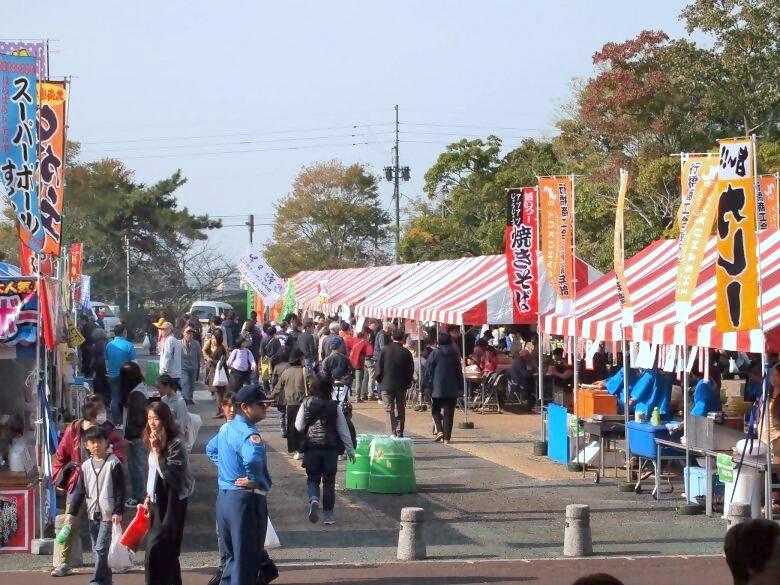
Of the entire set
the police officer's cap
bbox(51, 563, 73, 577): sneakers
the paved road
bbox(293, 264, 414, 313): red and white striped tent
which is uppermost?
bbox(293, 264, 414, 313): red and white striped tent

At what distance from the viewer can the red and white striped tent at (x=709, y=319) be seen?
11.4m

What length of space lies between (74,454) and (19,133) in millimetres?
3091

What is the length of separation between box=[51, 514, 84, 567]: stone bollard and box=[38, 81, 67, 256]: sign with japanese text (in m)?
2.73

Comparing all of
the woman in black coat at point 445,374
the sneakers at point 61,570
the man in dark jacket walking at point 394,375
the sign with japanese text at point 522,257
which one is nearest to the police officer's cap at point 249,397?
the sneakers at point 61,570

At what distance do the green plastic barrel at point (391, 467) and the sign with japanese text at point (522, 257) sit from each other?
5425mm

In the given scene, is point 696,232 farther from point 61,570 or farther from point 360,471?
point 61,570

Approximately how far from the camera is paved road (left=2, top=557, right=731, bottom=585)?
31.2 ft

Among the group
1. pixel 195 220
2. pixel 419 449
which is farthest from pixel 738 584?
pixel 195 220

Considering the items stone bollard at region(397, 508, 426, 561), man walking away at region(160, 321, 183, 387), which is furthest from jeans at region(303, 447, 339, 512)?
man walking away at region(160, 321, 183, 387)

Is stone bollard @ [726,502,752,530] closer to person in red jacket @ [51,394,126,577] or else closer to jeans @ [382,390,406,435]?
person in red jacket @ [51,394,126,577]

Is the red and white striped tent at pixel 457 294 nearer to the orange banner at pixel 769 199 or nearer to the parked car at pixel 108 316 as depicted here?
the orange banner at pixel 769 199

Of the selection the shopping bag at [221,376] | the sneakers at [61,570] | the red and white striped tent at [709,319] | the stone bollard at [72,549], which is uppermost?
the red and white striped tent at [709,319]

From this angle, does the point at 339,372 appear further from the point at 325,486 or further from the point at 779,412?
the point at 779,412

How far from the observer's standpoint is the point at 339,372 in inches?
725
